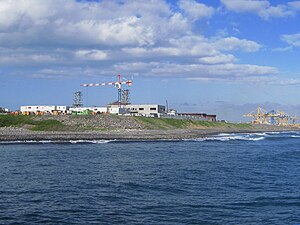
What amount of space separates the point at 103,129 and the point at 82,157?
46168mm

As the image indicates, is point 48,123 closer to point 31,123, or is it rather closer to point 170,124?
point 31,123

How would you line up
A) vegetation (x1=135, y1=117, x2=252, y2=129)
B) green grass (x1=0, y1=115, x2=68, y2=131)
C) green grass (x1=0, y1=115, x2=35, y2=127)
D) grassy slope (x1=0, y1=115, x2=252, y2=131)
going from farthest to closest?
vegetation (x1=135, y1=117, x2=252, y2=129), green grass (x1=0, y1=115, x2=35, y2=127), grassy slope (x1=0, y1=115, x2=252, y2=131), green grass (x1=0, y1=115, x2=68, y2=131)

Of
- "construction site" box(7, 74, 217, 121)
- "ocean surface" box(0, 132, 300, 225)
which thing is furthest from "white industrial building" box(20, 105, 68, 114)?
"ocean surface" box(0, 132, 300, 225)

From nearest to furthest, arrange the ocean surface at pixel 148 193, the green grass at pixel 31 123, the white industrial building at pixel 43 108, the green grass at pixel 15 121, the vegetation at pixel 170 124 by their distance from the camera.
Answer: the ocean surface at pixel 148 193 → the green grass at pixel 31 123 → the green grass at pixel 15 121 → the vegetation at pixel 170 124 → the white industrial building at pixel 43 108

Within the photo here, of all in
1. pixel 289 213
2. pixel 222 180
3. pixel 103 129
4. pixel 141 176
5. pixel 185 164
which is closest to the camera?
pixel 289 213

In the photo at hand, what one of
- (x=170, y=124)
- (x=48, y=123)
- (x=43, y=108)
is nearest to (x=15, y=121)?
(x=48, y=123)

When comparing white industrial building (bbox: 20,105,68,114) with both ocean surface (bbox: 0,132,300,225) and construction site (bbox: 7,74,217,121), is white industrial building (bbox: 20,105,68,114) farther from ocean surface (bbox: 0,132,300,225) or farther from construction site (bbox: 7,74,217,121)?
ocean surface (bbox: 0,132,300,225)

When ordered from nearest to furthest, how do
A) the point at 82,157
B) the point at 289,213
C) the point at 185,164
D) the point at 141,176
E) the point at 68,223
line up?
the point at 68,223, the point at 289,213, the point at 141,176, the point at 185,164, the point at 82,157

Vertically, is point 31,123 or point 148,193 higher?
point 31,123

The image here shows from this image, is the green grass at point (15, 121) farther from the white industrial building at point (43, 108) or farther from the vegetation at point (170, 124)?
the white industrial building at point (43, 108)

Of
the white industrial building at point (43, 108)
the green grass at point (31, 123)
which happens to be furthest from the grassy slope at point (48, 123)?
the white industrial building at point (43, 108)

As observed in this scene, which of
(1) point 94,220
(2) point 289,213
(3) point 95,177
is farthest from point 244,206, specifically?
(3) point 95,177

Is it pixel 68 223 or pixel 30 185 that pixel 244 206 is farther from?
pixel 30 185

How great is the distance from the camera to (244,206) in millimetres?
19984
